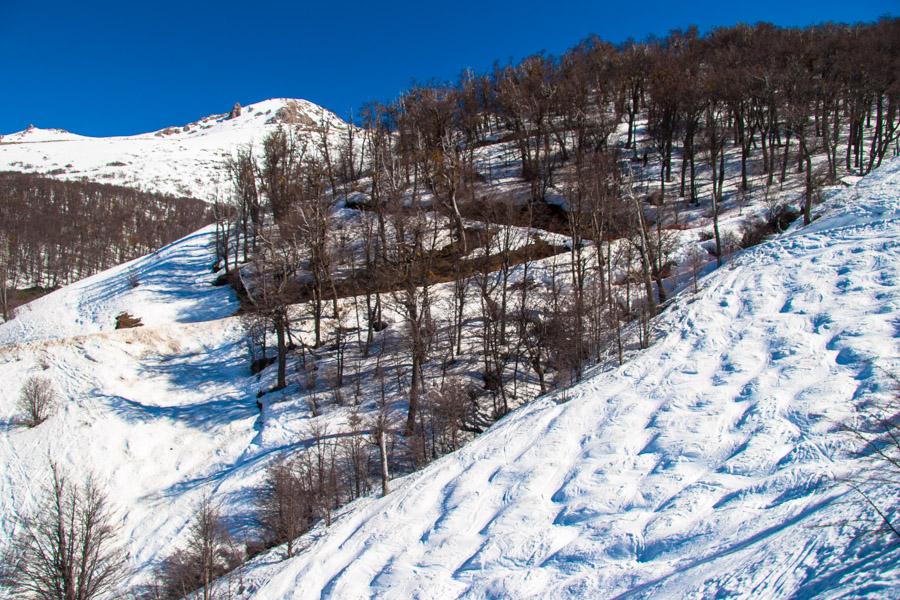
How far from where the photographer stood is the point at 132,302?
35938mm

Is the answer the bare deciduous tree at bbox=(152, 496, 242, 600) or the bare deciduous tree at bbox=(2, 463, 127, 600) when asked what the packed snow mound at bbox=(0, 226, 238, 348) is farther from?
the bare deciduous tree at bbox=(152, 496, 242, 600)

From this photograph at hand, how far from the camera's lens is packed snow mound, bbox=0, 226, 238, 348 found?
34.1m

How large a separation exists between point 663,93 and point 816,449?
38.0 meters

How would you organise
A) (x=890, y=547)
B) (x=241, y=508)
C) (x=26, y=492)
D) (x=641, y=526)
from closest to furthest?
(x=890, y=547) → (x=641, y=526) → (x=241, y=508) → (x=26, y=492)

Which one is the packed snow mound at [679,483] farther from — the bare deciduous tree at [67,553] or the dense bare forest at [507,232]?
the bare deciduous tree at [67,553]

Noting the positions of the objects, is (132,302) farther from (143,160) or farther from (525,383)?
(143,160)

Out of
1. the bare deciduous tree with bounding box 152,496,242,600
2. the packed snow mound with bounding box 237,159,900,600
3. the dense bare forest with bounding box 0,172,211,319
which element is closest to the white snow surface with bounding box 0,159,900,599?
the packed snow mound with bounding box 237,159,900,600

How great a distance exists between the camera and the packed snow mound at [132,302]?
3406 cm

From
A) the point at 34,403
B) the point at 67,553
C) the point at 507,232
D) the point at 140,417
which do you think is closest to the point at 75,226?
the point at 34,403

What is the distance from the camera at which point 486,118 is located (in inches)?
2360

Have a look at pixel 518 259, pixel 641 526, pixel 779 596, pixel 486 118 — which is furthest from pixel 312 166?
pixel 779 596

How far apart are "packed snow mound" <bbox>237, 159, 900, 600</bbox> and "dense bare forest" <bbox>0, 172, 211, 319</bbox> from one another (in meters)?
62.1

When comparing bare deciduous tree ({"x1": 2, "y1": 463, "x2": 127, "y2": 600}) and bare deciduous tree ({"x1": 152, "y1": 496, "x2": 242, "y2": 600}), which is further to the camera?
bare deciduous tree ({"x1": 152, "y1": 496, "x2": 242, "y2": 600})

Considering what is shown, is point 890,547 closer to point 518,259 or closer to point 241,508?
point 241,508
